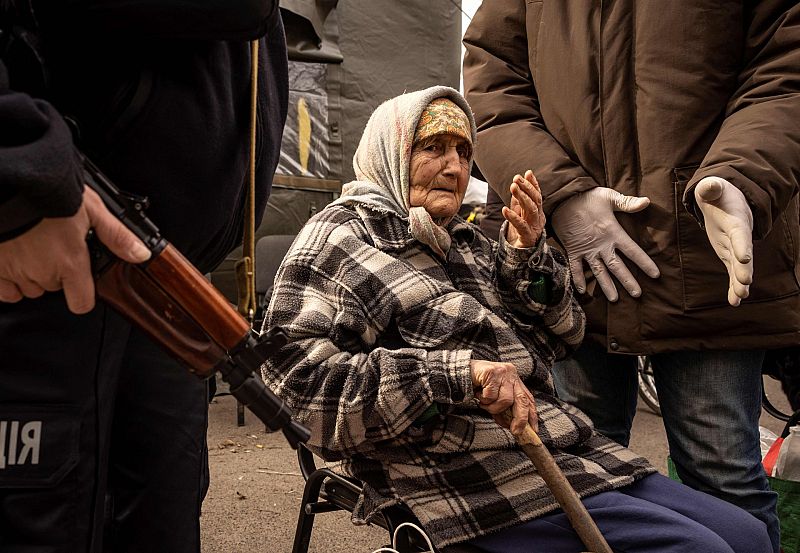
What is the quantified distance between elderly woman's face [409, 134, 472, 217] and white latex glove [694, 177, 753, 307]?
2.07 ft

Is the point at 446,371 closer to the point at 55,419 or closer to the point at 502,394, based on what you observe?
the point at 502,394

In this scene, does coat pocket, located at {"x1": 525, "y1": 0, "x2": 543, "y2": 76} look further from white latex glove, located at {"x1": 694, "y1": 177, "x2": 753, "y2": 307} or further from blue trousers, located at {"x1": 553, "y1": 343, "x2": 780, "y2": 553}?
blue trousers, located at {"x1": 553, "y1": 343, "x2": 780, "y2": 553}

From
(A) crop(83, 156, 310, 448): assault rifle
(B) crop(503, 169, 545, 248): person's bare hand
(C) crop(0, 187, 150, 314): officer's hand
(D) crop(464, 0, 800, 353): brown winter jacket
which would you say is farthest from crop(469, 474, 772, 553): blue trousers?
(C) crop(0, 187, 150, 314): officer's hand

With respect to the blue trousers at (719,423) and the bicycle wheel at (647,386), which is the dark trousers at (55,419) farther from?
the bicycle wheel at (647,386)

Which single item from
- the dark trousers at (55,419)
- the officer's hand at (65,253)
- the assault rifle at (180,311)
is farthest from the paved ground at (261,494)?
the officer's hand at (65,253)

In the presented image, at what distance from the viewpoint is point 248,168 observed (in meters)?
1.22

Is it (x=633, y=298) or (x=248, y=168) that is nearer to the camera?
(x=248, y=168)

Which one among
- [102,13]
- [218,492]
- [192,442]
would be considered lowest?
[218,492]

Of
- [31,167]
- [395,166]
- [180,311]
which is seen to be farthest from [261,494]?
[31,167]

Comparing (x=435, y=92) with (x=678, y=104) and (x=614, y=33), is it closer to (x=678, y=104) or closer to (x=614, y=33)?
(x=614, y=33)

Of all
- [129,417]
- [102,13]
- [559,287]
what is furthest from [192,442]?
[559,287]

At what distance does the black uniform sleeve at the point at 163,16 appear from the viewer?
0.97 metres

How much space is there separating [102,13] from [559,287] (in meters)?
1.23

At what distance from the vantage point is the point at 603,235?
190cm
